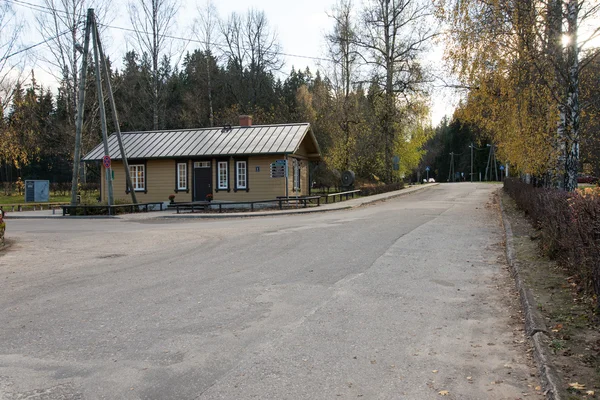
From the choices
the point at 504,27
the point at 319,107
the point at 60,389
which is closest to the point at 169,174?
the point at 319,107

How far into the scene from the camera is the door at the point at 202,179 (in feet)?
97.5

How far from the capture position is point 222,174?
2959 cm

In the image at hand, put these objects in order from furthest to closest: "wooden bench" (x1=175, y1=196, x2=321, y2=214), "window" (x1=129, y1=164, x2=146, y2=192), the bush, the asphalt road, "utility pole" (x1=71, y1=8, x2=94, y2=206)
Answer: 1. the bush
2. "window" (x1=129, y1=164, x2=146, y2=192)
3. "wooden bench" (x1=175, y1=196, x2=321, y2=214)
4. "utility pole" (x1=71, y1=8, x2=94, y2=206)
5. the asphalt road

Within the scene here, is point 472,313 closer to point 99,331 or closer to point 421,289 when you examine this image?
point 421,289

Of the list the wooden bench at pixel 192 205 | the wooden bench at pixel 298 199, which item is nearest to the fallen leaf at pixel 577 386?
the wooden bench at pixel 298 199

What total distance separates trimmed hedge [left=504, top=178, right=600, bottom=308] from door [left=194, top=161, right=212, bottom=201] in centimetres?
2223

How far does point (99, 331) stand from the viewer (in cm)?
596

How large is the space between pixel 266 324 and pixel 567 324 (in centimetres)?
349

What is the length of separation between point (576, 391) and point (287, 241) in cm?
981

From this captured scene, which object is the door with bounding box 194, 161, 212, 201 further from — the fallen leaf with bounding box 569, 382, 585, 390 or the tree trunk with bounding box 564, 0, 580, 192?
the fallen leaf with bounding box 569, 382, 585, 390

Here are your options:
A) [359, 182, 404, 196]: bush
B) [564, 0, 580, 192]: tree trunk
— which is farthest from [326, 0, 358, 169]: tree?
[564, 0, 580, 192]: tree trunk

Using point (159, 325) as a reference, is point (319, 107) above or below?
above

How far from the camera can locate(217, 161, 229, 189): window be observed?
29500 millimetres

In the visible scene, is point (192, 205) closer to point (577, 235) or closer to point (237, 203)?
point (237, 203)
